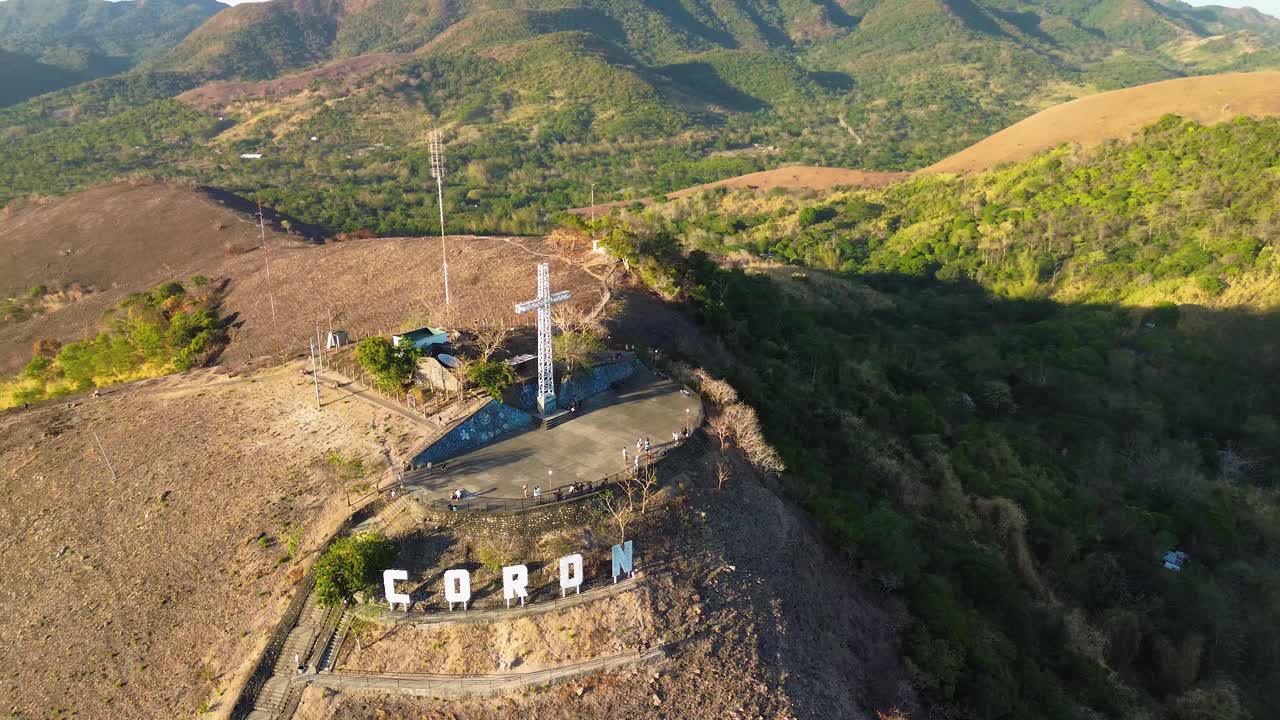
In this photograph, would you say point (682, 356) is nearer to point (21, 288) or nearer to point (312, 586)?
point (312, 586)

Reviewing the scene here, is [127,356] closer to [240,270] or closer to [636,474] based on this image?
[240,270]

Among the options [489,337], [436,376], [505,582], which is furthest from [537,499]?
[489,337]

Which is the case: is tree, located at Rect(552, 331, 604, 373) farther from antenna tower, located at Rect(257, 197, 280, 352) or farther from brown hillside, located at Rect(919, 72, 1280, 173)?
brown hillside, located at Rect(919, 72, 1280, 173)

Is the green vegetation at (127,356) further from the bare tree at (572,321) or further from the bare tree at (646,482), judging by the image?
the bare tree at (646,482)

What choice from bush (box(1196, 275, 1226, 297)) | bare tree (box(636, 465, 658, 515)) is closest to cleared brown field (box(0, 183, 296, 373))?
bare tree (box(636, 465, 658, 515))

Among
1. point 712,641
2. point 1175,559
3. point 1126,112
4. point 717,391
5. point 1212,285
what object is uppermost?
point 1126,112

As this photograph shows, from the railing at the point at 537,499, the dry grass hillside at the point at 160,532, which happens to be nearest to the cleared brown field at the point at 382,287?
the dry grass hillside at the point at 160,532
